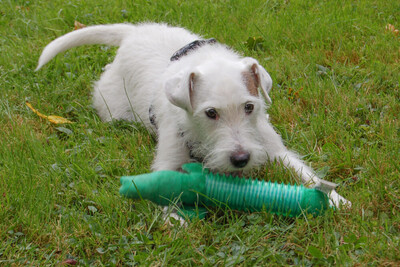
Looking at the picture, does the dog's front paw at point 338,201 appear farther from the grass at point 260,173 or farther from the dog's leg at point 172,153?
the dog's leg at point 172,153

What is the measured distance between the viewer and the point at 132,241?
3.08 metres

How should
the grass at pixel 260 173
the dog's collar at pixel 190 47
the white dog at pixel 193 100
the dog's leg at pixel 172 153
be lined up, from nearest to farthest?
the grass at pixel 260 173 < the white dog at pixel 193 100 < the dog's leg at pixel 172 153 < the dog's collar at pixel 190 47

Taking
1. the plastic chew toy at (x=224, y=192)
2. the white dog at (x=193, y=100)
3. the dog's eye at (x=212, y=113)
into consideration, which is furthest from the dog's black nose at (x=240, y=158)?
the dog's eye at (x=212, y=113)

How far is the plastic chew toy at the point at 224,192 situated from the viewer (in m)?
3.09

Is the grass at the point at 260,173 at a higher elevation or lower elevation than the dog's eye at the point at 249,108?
lower

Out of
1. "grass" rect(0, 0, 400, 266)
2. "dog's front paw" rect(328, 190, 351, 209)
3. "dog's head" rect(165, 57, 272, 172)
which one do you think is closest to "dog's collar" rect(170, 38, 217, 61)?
"dog's head" rect(165, 57, 272, 172)

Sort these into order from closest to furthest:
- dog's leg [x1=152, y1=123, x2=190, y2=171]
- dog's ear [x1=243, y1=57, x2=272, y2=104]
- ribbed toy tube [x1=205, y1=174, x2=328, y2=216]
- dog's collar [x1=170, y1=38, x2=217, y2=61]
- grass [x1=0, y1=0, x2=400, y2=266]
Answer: grass [x1=0, y1=0, x2=400, y2=266] → ribbed toy tube [x1=205, y1=174, x2=328, y2=216] → dog's ear [x1=243, y1=57, x2=272, y2=104] → dog's leg [x1=152, y1=123, x2=190, y2=171] → dog's collar [x1=170, y1=38, x2=217, y2=61]

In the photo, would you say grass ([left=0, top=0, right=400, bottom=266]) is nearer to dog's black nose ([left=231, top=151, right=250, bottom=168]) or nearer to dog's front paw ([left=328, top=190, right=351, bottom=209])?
dog's front paw ([left=328, top=190, right=351, bottom=209])

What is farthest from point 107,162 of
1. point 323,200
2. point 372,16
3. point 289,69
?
point 372,16

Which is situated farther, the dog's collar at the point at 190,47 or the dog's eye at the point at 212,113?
the dog's collar at the point at 190,47

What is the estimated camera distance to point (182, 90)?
326 cm

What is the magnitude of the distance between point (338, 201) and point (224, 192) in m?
0.75

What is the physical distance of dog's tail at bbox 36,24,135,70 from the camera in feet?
15.8

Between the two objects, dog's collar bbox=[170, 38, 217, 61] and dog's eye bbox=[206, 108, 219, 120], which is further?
dog's collar bbox=[170, 38, 217, 61]
